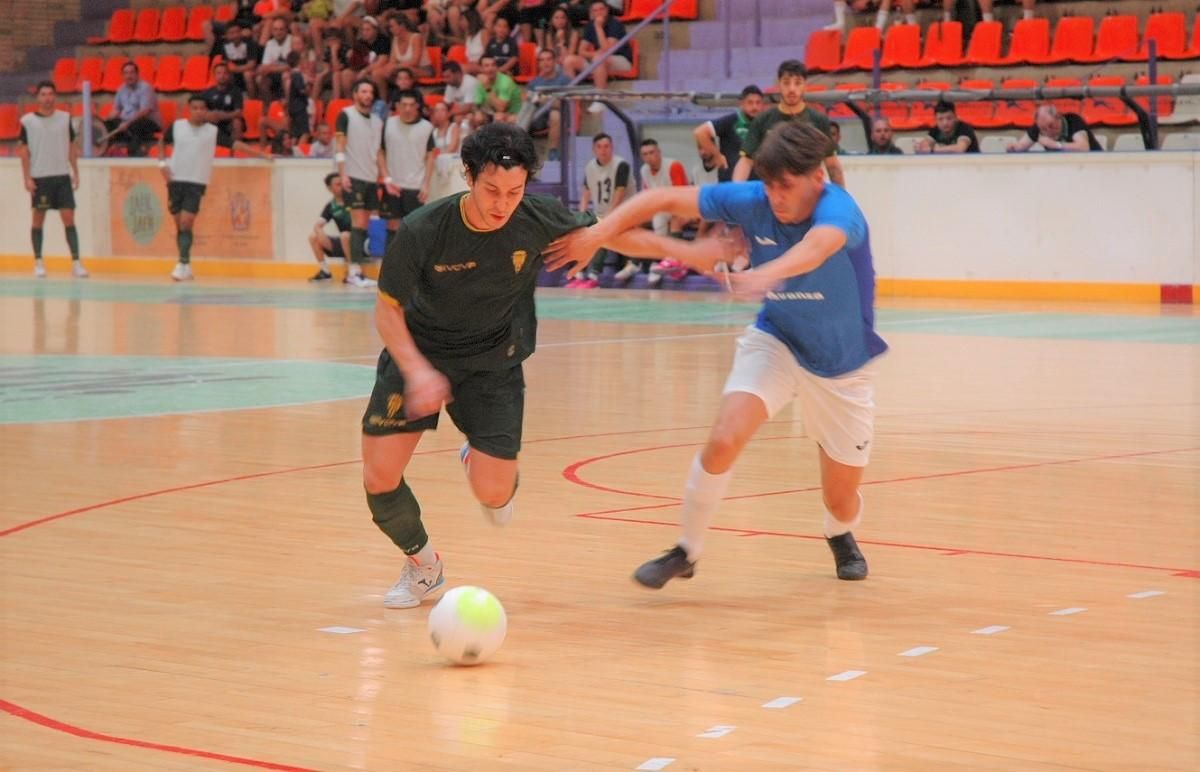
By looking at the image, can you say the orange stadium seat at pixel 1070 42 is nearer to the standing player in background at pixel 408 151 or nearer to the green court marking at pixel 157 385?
A: the standing player in background at pixel 408 151

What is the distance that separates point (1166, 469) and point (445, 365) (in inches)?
163

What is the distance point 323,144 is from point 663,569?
20.2 metres

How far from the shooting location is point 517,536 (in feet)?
23.9

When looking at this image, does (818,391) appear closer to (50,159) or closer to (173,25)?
(50,159)

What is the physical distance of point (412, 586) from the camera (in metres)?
6.09

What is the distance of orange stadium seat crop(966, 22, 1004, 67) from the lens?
2158cm

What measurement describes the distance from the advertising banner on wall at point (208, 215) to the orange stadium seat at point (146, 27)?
228 inches

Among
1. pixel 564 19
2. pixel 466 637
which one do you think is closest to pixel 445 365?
pixel 466 637

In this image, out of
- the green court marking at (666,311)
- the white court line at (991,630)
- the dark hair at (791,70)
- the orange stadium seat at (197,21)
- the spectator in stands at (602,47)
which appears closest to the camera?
the white court line at (991,630)

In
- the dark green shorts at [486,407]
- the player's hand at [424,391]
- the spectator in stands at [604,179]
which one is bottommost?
the dark green shorts at [486,407]

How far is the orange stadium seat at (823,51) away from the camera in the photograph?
22.9m

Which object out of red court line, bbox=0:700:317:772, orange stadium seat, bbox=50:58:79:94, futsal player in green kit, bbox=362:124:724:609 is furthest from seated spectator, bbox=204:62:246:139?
red court line, bbox=0:700:317:772

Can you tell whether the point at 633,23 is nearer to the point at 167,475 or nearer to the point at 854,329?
the point at 167,475

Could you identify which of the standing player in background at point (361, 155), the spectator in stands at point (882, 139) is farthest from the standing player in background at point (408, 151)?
the spectator in stands at point (882, 139)
